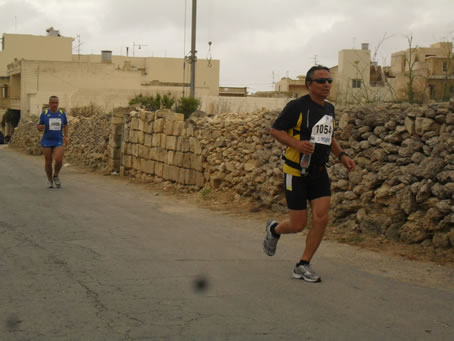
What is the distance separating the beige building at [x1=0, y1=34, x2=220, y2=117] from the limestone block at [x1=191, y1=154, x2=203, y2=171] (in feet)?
88.5

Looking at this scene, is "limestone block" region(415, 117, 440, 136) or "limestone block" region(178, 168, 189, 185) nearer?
"limestone block" region(415, 117, 440, 136)

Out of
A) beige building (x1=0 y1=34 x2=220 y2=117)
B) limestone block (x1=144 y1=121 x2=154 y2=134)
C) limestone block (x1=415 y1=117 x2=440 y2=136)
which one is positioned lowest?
limestone block (x1=144 y1=121 x2=154 y2=134)

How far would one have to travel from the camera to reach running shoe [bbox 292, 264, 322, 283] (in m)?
5.79

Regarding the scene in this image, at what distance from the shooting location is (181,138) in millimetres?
12797

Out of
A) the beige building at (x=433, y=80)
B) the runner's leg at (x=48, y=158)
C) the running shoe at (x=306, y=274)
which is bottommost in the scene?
the running shoe at (x=306, y=274)

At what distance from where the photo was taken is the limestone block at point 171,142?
13.0m

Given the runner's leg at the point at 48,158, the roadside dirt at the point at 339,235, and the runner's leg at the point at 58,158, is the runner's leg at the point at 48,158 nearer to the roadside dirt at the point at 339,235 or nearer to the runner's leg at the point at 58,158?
the runner's leg at the point at 58,158

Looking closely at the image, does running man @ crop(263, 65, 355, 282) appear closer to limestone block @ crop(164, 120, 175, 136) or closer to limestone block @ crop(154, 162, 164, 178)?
limestone block @ crop(164, 120, 175, 136)

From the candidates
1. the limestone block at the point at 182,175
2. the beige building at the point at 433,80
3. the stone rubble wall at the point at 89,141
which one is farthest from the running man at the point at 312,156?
the stone rubble wall at the point at 89,141

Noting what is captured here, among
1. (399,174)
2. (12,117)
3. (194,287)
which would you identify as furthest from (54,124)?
(12,117)

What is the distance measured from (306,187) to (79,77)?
152ft

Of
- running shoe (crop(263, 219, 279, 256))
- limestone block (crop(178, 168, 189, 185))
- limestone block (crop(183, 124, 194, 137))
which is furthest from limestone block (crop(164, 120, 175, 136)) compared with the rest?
running shoe (crop(263, 219, 279, 256))

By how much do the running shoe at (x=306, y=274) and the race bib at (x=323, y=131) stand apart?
116 centimetres

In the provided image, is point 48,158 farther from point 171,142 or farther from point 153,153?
point 171,142
